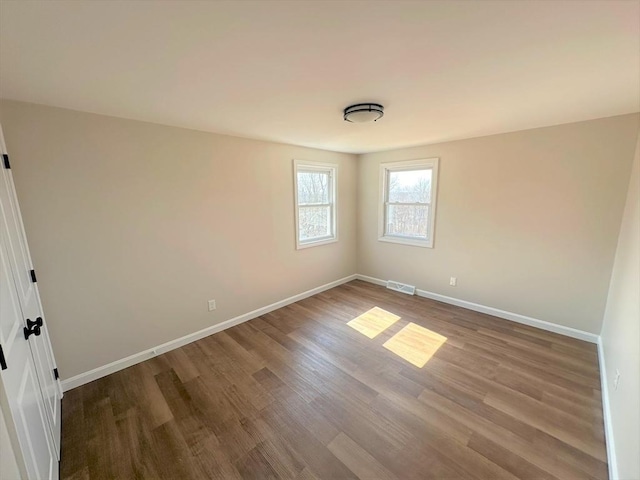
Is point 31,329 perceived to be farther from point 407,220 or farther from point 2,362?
point 407,220

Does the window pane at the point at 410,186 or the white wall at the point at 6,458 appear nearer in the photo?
the white wall at the point at 6,458

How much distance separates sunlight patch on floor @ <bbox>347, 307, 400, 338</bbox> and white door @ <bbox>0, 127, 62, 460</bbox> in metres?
2.65

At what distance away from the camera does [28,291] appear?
1690 mm

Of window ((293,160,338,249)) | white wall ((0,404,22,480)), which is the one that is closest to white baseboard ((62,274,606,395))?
window ((293,160,338,249))

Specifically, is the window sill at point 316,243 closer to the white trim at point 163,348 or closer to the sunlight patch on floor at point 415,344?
the white trim at point 163,348

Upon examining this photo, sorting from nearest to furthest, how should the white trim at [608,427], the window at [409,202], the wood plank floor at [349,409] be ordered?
the white trim at [608,427]
the wood plank floor at [349,409]
the window at [409,202]

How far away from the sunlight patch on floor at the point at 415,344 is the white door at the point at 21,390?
8.34ft

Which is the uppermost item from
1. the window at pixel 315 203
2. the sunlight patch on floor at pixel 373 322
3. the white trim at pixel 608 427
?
the window at pixel 315 203

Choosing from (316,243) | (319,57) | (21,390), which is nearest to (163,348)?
(21,390)

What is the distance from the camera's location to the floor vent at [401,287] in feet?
13.6

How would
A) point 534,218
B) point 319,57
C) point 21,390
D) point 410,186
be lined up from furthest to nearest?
point 410,186 < point 534,218 < point 319,57 < point 21,390

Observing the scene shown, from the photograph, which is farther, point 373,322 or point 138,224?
point 373,322

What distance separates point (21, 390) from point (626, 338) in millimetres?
3328

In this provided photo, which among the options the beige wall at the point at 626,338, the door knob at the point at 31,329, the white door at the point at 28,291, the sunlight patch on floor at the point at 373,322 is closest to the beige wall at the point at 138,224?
the white door at the point at 28,291
